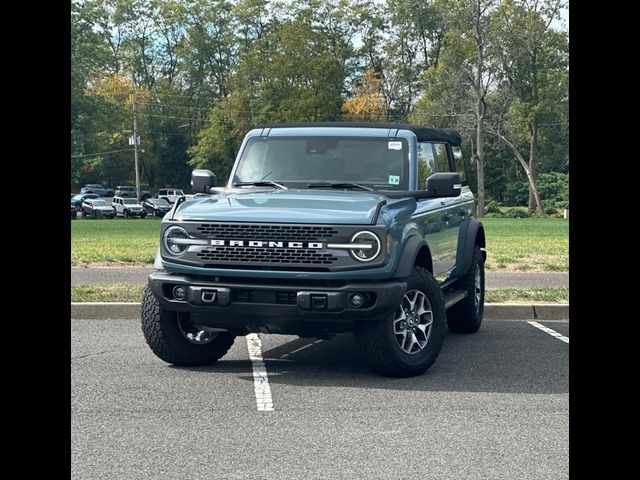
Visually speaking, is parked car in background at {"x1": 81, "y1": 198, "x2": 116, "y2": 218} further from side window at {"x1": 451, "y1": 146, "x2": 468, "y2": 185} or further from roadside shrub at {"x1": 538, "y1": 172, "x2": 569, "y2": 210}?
side window at {"x1": 451, "y1": 146, "x2": 468, "y2": 185}

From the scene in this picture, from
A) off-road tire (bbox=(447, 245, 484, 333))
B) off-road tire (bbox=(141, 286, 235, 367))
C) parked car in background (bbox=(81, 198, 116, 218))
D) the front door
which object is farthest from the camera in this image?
parked car in background (bbox=(81, 198, 116, 218))

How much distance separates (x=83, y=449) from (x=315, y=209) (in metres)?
2.88

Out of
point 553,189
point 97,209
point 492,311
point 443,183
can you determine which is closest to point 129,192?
point 97,209

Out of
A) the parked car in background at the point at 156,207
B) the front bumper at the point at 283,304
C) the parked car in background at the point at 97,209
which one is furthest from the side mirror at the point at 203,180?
the parked car in background at the point at 156,207

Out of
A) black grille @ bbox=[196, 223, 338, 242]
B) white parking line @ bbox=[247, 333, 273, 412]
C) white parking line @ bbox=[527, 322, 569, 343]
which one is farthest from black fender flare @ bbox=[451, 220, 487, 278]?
black grille @ bbox=[196, 223, 338, 242]

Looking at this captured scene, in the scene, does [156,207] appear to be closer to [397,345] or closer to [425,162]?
[425,162]

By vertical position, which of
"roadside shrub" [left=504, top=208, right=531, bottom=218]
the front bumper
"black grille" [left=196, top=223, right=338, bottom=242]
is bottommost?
"roadside shrub" [left=504, top=208, right=531, bottom=218]

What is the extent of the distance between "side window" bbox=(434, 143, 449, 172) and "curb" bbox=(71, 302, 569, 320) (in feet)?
6.70

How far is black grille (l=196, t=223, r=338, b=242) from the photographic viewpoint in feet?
25.4

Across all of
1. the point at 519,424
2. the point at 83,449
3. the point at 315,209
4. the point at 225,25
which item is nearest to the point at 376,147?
the point at 315,209

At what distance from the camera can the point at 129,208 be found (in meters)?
75.0

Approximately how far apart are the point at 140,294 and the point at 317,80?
213ft
